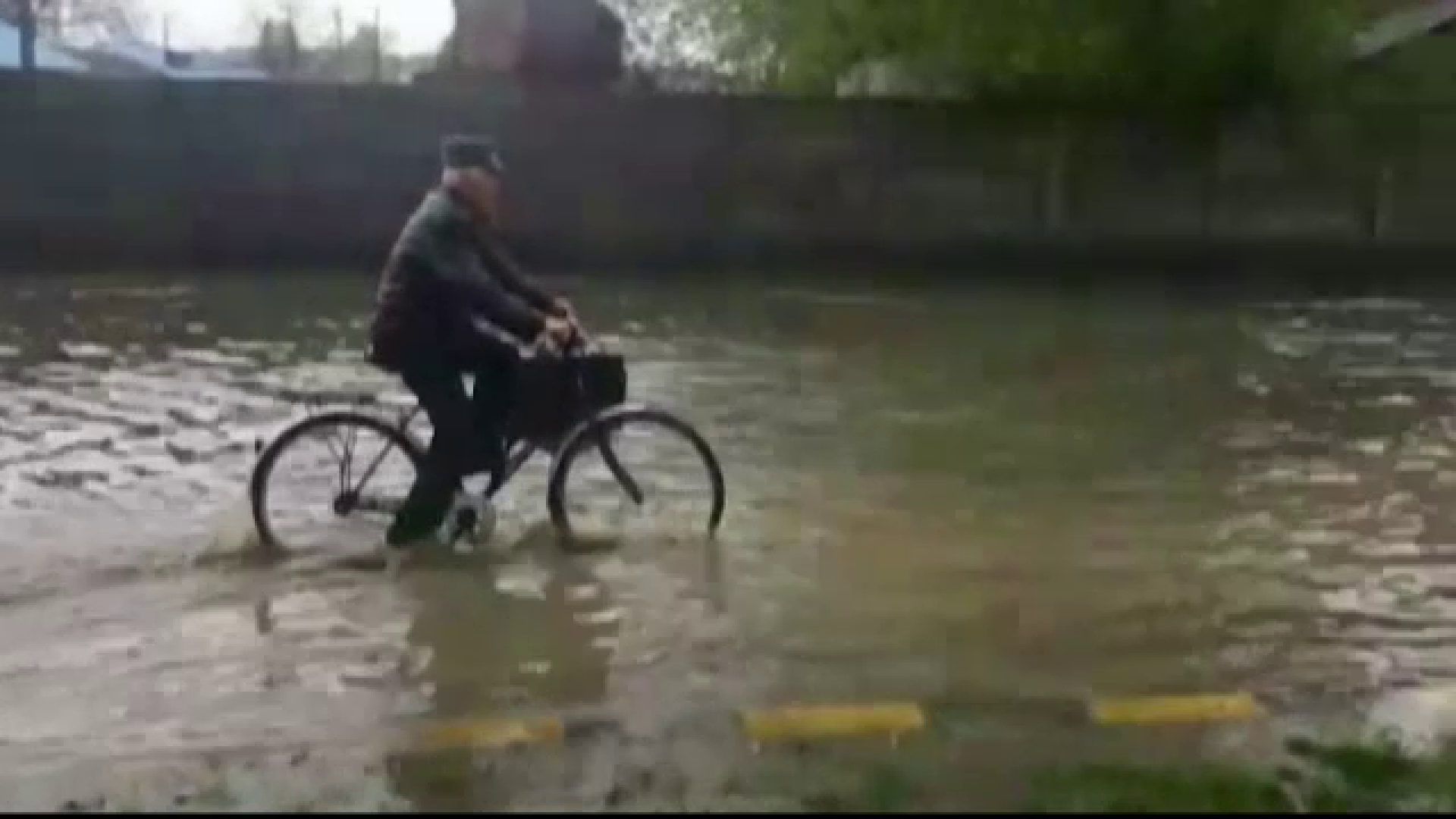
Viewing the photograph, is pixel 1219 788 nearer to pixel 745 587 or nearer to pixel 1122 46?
pixel 745 587

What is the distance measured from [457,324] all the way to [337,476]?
1039 millimetres

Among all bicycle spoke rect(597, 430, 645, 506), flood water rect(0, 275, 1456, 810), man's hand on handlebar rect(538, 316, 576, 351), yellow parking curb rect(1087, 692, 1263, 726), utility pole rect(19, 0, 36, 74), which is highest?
utility pole rect(19, 0, 36, 74)

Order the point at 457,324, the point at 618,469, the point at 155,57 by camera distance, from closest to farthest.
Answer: the point at 457,324
the point at 618,469
the point at 155,57

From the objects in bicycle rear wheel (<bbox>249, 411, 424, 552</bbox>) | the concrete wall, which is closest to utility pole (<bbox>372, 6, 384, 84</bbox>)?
the concrete wall

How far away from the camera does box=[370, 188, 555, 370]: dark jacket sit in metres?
10.4

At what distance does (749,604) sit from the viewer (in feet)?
32.7

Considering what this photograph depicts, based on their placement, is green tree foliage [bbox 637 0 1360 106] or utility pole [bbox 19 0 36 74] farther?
utility pole [bbox 19 0 36 74]

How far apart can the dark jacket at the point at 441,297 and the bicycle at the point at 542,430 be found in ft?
0.95

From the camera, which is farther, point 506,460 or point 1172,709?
point 506,460

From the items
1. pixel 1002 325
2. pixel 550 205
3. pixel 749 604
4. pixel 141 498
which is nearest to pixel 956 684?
pixel 749 604

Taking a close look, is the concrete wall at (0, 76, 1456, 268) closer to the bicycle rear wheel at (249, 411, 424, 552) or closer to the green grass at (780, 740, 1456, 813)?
the bicycle rear wheel at (249, 411, 424, 552)

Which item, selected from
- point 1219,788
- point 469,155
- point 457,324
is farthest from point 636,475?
point 1219,788

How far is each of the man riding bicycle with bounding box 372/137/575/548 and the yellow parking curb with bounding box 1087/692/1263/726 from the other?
3.49 metres

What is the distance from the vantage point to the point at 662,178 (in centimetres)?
2902
